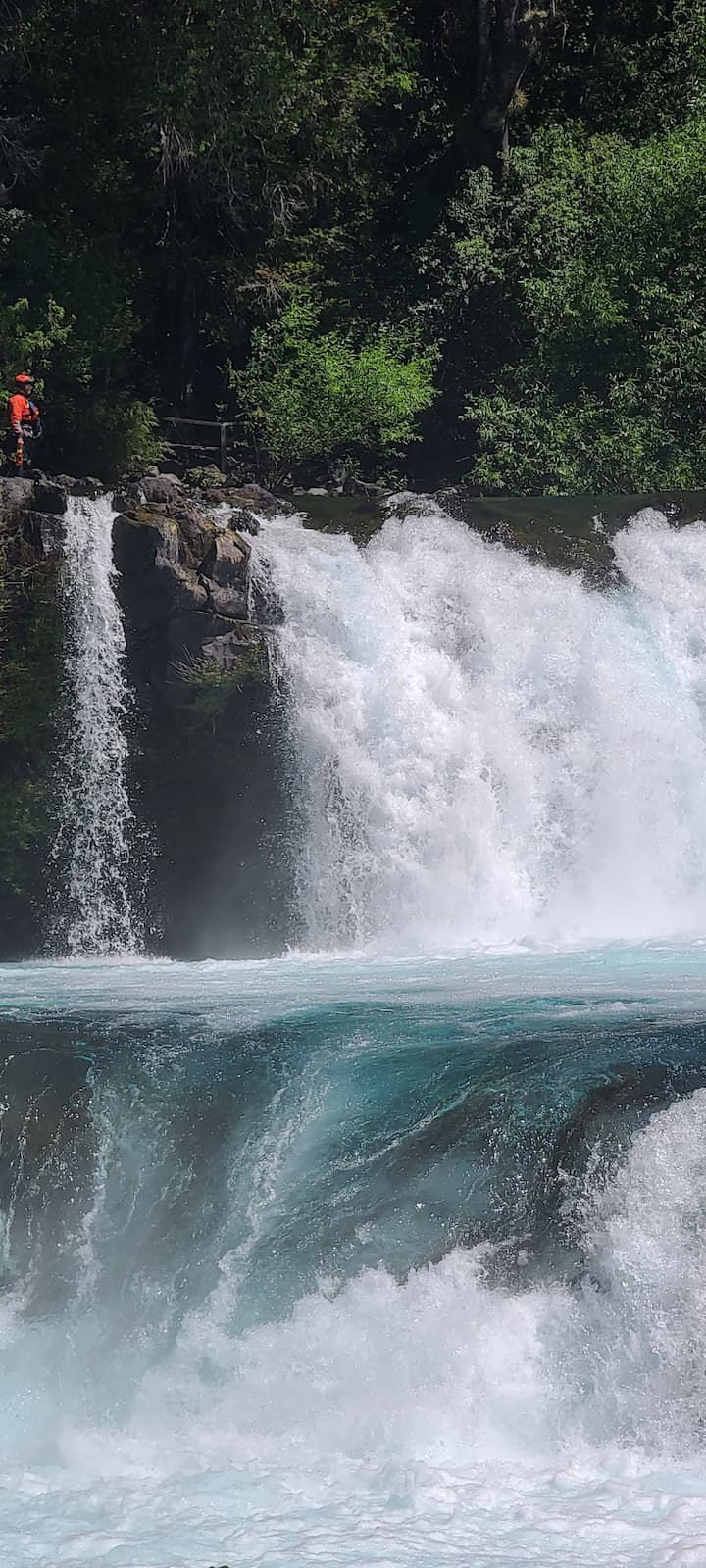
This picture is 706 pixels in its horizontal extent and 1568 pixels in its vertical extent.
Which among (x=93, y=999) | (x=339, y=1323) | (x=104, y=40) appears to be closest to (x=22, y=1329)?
(x=339, y=1323)

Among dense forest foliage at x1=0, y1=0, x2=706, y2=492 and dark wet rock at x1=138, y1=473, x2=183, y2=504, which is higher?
dense forest foliage at x1=0, y1=0, x2=706, y2=492

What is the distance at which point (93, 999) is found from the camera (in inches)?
399

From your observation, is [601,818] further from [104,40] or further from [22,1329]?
[104,40]

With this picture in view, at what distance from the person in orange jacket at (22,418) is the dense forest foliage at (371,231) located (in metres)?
0.84

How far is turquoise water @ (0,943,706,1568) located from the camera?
5.66 meters

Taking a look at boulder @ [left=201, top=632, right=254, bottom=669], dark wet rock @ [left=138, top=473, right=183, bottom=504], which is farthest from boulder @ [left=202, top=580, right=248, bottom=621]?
dark wet rock @ [left=138, top=473, right=183, bottom=504]

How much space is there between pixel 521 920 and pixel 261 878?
99.4 inches

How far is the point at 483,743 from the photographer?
1466 cm

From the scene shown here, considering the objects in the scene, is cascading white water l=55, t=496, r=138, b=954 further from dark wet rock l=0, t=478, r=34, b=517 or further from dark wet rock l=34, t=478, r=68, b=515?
dark wet rock l=0, t=478, r=34, b=517

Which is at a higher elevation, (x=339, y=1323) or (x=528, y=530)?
(x=528, y=530)

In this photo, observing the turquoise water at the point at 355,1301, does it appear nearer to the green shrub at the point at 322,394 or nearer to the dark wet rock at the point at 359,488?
the dark wet rock at the point at 359,488

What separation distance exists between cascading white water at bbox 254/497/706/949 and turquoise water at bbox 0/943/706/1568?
629 centimetres

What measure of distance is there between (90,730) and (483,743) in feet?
11.7

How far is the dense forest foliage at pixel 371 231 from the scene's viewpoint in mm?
18922
